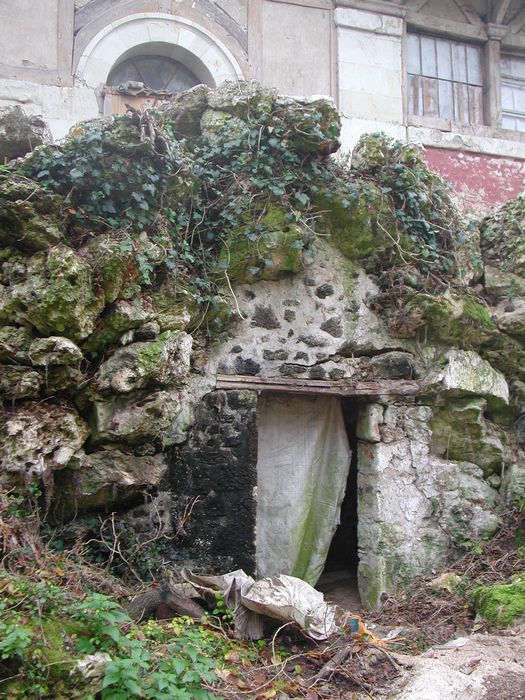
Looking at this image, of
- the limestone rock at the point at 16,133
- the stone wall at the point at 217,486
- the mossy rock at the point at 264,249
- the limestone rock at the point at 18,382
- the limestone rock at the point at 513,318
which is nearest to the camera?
the limestone rock at the point at 18,382

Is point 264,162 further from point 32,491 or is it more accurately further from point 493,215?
point 32,491

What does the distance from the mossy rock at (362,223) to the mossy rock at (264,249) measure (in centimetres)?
37

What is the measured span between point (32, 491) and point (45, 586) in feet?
2.77

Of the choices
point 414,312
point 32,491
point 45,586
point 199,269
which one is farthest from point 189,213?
point 45,586

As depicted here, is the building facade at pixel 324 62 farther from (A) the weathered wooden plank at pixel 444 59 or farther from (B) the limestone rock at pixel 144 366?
(B) the limestone rock at pixel 144 366

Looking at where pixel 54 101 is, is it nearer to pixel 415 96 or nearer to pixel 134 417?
pixel 415 96

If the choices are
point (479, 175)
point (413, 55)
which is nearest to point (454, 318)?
point (479, 175)

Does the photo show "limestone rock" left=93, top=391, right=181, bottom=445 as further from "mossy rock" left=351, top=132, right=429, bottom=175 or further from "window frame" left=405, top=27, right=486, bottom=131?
"window frame" left=405, top=27, right=486, bottom=131

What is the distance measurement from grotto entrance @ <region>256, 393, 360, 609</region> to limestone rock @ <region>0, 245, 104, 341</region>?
5.33 ft

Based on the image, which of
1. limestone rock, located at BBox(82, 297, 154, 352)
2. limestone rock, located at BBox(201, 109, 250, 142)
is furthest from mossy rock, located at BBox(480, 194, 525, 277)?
limestone rock, located at BBox(82, 297, 154, 352)

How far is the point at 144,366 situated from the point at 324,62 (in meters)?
5.59

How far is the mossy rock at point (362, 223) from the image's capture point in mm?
5215

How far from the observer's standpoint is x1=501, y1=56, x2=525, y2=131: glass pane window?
356 inches

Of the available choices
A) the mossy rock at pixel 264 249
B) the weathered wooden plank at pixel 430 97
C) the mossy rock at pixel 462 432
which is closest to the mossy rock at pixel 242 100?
the mossy rock at pixel 264 249
